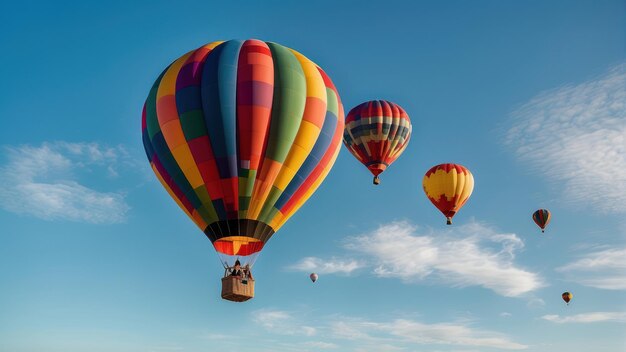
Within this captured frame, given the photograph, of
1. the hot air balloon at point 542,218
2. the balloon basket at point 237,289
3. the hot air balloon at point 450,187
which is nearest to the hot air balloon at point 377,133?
the hot air balloon at point 450,187

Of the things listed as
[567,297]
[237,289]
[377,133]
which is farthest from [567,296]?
[237,289]

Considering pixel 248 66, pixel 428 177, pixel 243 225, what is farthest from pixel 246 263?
pixel 428 177

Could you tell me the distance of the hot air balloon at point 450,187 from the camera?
39.4m

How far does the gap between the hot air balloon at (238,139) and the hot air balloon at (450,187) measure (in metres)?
15.1

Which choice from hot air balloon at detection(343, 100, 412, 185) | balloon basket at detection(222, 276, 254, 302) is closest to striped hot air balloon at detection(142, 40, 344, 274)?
→ balloon basket at detection(222, 276, 254, 302)

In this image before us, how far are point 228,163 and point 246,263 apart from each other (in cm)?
386

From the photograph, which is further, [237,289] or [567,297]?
[567,297]

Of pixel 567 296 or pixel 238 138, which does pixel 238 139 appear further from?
pixel 567 296

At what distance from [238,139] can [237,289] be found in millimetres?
5637

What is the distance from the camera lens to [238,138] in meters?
24.5

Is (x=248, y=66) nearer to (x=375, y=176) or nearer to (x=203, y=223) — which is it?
(x=203, y=223)

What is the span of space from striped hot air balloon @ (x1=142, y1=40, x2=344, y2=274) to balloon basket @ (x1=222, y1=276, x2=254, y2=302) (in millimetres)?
893

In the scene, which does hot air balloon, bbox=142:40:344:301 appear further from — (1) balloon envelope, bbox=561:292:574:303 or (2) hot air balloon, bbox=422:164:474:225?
(1) balloon envelope, bbox=561:292:574:303

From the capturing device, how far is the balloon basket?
76.7 feet
